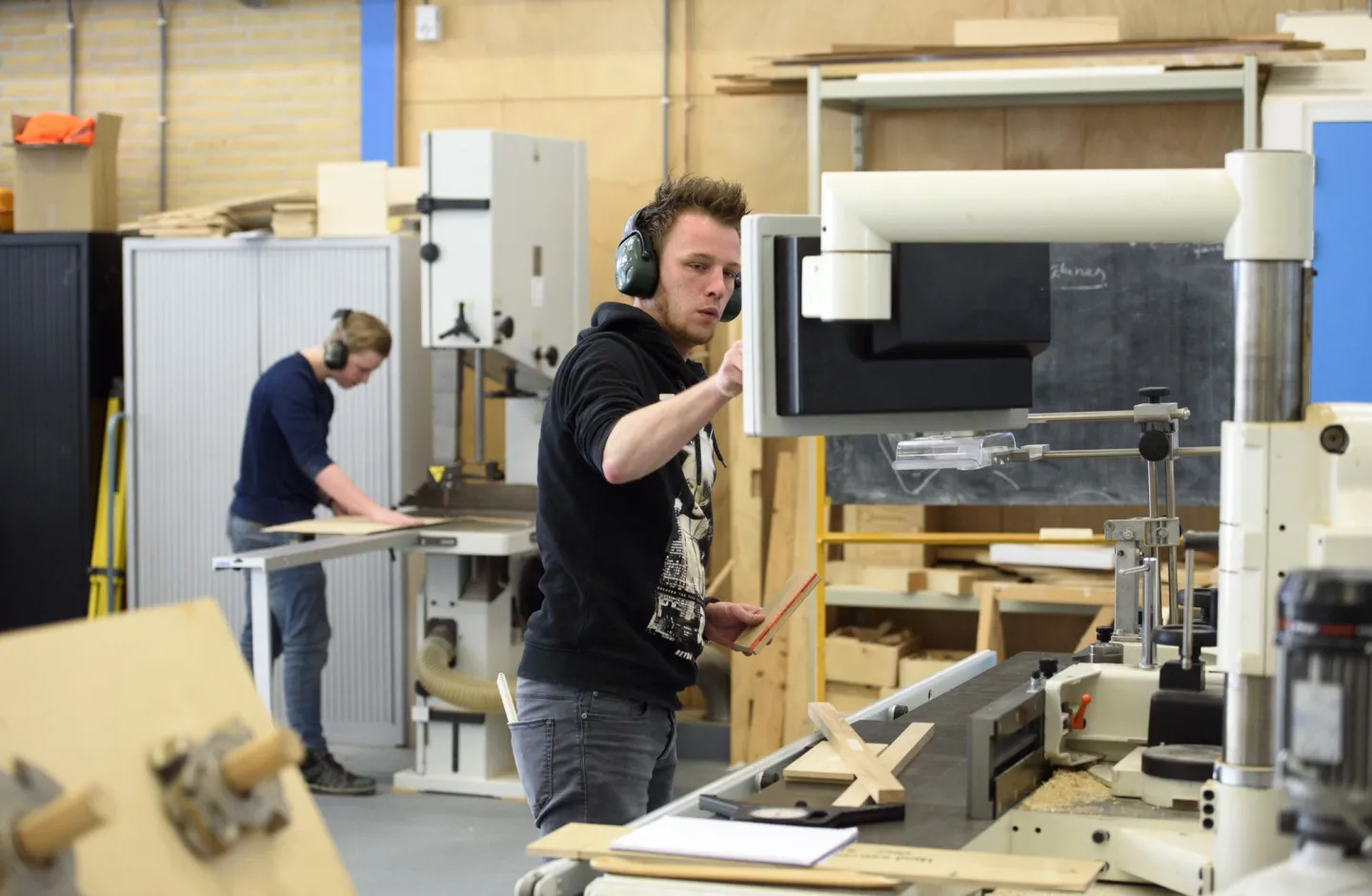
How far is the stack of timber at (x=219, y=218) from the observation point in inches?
221

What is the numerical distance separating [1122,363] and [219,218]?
312 cm

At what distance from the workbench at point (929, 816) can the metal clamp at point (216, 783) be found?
0.52m

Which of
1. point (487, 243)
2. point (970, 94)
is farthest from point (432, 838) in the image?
point (970, 94)

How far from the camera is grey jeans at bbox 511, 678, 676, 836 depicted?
2.11m

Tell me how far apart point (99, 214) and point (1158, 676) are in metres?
4.84

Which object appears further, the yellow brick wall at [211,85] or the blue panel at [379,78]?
the yellow brick wall at [211,85]

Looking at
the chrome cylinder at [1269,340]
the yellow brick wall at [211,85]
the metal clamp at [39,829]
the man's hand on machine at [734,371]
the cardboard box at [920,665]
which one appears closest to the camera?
the metal clamp at [39,829]

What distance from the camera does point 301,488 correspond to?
502 centimetres

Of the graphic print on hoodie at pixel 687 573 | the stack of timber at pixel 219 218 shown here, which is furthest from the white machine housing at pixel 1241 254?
the stack of timber at pixel 219 218

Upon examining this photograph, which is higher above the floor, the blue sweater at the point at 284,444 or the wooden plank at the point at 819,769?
the blue sweater at the point at 284,444

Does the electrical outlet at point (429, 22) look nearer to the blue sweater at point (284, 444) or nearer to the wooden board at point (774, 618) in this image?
the blue sweater at point (284, 444)

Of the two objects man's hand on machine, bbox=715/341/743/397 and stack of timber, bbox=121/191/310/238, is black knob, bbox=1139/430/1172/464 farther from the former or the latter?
stack of timber, bbox=121/191/310/238

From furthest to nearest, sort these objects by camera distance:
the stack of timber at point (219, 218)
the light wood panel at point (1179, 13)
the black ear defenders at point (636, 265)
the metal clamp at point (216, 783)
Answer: the stack of timber at point (219, 218) < the light wood panel at point (1179, 13) < the black ear defenders at point (636, 265) < the metal clamp at point (216, 783)

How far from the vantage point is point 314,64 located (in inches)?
240
